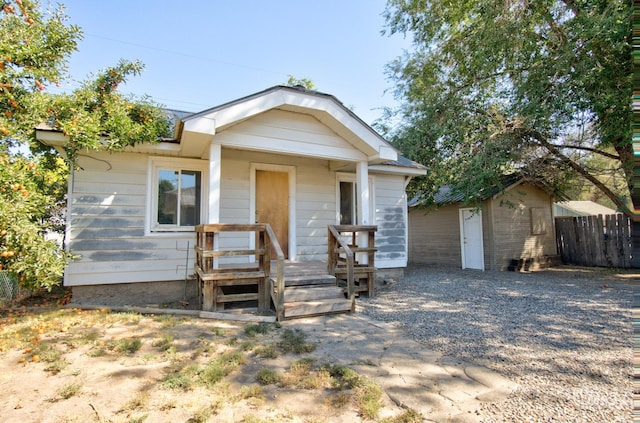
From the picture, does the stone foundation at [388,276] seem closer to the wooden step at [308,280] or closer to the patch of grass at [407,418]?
the wooden step at [308,280]

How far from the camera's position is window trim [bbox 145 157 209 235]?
6.57 meters

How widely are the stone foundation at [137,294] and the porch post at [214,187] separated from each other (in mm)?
1906

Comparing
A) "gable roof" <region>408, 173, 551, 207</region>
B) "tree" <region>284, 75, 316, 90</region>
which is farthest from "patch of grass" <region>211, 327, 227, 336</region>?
"tree" <region>284, 75, 316, 90</region>

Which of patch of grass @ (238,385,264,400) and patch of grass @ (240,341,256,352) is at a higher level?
patch of grass @ (240,341,256,352)

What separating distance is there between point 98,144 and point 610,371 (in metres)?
6.96

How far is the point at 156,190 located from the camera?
6.65 m

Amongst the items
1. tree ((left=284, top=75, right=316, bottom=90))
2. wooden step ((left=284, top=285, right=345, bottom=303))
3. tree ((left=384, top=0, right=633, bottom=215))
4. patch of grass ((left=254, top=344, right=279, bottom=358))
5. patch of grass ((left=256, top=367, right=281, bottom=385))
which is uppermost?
tree ((left=284, top=75, right=316, bottom=90))

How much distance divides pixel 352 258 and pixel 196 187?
350cm

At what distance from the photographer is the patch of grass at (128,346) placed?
151 inches

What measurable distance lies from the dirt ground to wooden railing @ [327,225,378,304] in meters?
1.75

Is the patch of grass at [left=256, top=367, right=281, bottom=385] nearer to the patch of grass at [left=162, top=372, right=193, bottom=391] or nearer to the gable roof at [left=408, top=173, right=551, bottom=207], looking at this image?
the patch of grass at [left=162, top=372, right=193, bottom=391]

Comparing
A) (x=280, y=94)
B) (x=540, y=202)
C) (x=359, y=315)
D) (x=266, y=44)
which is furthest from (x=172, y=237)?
(x=540, y=202)

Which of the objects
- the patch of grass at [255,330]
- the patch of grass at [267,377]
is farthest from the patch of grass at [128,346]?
the patch of grass at [267,377]

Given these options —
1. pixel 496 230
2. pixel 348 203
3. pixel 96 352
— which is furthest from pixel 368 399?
pixel 496 230
